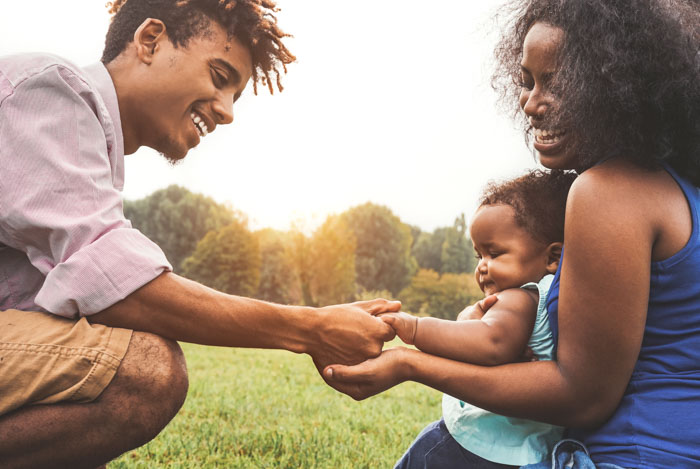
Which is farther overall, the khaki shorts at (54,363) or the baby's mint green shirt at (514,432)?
the baby's mint green shirt at (514,432)

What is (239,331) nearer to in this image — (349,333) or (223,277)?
(349,333)

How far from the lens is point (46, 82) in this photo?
222 centimetres

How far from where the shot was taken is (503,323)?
7.35 feet

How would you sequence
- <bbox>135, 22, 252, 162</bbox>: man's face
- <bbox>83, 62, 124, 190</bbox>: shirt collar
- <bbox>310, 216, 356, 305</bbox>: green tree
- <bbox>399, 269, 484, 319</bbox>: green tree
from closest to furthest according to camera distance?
<bbox>83, 62, 124, 190</bbox>: shirt collar < <bbox>135, 22, 252, 162</bbox>: man's face < <bbox>310, 216, 356, 305</bbox>: green tree < <bbox>399, 269, 484, 319</bbox>: green tree

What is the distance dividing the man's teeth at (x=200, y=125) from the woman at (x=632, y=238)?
1998mm

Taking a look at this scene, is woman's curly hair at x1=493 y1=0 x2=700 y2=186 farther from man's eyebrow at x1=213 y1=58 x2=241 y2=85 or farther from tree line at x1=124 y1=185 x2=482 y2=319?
tree line at x1=124 y1=185 x2=482 y2=319

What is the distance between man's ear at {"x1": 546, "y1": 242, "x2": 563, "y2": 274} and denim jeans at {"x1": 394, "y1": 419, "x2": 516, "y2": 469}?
79cm

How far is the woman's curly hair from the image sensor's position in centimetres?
176

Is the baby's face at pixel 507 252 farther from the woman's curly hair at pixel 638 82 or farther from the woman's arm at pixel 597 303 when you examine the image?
the woman's curly hair at pixel 638 82

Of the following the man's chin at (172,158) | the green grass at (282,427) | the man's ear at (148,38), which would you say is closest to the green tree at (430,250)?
the green grass at (282,427)

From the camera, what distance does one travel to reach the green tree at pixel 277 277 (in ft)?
146

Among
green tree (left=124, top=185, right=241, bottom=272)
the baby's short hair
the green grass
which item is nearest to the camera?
the baby's short hair

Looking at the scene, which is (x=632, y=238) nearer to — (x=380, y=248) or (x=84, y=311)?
(x=84, y=311)

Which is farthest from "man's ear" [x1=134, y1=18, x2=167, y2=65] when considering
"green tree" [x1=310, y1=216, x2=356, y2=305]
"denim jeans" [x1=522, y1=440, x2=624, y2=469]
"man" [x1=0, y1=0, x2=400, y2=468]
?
"green tree" [x1=310, y1=216, x2=356, y2=305]
